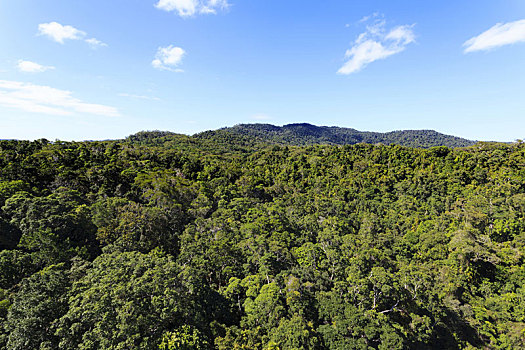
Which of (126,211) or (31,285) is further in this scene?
(126,211)

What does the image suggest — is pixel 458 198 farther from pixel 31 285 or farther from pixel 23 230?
pixel 23 230

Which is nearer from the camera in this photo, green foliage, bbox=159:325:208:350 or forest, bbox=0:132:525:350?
green foliage, bbox=159:325:208:350

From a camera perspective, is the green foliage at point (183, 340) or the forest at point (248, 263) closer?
the green foliage at point (183, 340)

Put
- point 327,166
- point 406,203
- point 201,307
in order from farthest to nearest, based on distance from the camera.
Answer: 1. point 327,166
2. point 406,203
3. point 201,307

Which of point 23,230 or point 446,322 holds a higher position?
point 23,230

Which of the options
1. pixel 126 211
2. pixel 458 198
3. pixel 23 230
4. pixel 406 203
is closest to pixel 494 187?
pixel 458 198

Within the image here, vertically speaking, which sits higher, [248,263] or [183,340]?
[183,340]

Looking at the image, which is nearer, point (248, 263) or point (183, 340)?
point (183, 340)

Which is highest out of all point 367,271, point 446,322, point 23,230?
point 23,230
